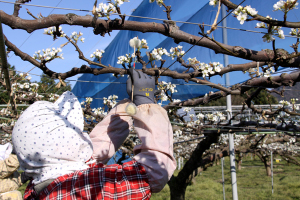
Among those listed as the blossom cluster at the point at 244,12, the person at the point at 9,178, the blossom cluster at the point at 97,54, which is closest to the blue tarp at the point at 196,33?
the blossom cluster at the point at 97,54

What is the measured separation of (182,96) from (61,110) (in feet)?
11.9

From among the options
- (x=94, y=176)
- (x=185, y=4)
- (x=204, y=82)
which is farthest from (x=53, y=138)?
(x=185, y=4)

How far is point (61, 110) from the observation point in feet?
3.94

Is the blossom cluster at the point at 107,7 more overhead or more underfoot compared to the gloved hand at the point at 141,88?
more overhead

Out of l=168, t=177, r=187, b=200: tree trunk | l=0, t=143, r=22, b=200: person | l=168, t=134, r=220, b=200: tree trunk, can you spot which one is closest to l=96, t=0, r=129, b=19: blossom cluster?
l=0, t=143, r=22, b=200: person

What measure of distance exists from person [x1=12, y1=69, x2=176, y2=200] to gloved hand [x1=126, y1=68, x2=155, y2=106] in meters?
0.07

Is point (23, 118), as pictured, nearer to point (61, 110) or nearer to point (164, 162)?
point (61, 110)

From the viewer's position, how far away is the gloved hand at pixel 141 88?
1251 millimetres

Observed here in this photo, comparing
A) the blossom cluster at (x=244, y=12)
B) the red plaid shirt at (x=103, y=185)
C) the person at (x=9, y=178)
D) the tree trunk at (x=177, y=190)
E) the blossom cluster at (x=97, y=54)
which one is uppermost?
the blossom cluster at (x=97, y=54)

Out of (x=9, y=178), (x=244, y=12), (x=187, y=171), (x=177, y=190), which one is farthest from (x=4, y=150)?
(x=177, y=190)

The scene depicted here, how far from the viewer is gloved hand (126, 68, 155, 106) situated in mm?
1251

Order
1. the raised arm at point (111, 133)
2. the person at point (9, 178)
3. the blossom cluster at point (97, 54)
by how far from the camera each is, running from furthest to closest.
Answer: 1. the blossom cluster at point (97, 54)
2. the person at point (9, 178)
3. the raised arm at point (111, 133)

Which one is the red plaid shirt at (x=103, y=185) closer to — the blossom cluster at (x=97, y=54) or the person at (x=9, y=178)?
the person at (x=9, y=178)

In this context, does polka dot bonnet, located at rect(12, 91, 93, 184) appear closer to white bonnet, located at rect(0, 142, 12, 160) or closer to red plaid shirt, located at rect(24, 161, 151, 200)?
red plaid shirt, located at rect(24, 161, 151, 200)
